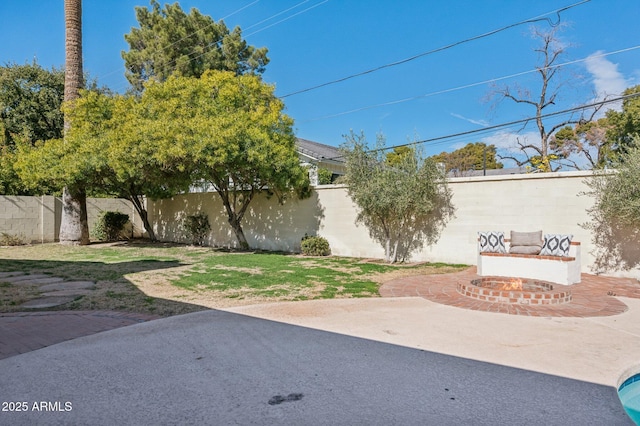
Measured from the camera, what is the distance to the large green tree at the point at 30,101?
21922mm

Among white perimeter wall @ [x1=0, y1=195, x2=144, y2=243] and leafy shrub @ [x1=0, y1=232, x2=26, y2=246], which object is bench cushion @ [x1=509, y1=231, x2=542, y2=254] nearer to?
white perimeter wall @ [x1=0, y1=195, x2=144, y2=243]

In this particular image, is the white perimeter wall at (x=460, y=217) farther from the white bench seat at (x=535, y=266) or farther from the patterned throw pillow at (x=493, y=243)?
the white bench seat at (x=535, y=266)

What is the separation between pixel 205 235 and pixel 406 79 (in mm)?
11074

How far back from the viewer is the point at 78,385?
306cm

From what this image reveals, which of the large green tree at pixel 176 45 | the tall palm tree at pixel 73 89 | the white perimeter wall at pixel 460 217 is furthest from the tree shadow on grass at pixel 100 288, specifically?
the large green tree at pixel 176 45

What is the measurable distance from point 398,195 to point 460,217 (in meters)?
1.99

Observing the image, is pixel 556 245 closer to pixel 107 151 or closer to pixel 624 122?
pixel 107 151

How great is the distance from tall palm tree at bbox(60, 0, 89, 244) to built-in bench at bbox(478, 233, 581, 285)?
14836 mm

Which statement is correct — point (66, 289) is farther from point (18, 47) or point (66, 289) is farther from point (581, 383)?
point (18, 47)

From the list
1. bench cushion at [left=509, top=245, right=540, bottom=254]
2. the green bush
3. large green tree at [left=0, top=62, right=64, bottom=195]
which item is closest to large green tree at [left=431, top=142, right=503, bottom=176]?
the green bush

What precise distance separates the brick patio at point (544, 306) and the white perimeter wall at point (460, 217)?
1550 mm

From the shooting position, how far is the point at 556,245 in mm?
8484

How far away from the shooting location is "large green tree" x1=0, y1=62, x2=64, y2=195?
21.9 m

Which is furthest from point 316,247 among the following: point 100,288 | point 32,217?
point 32,217
